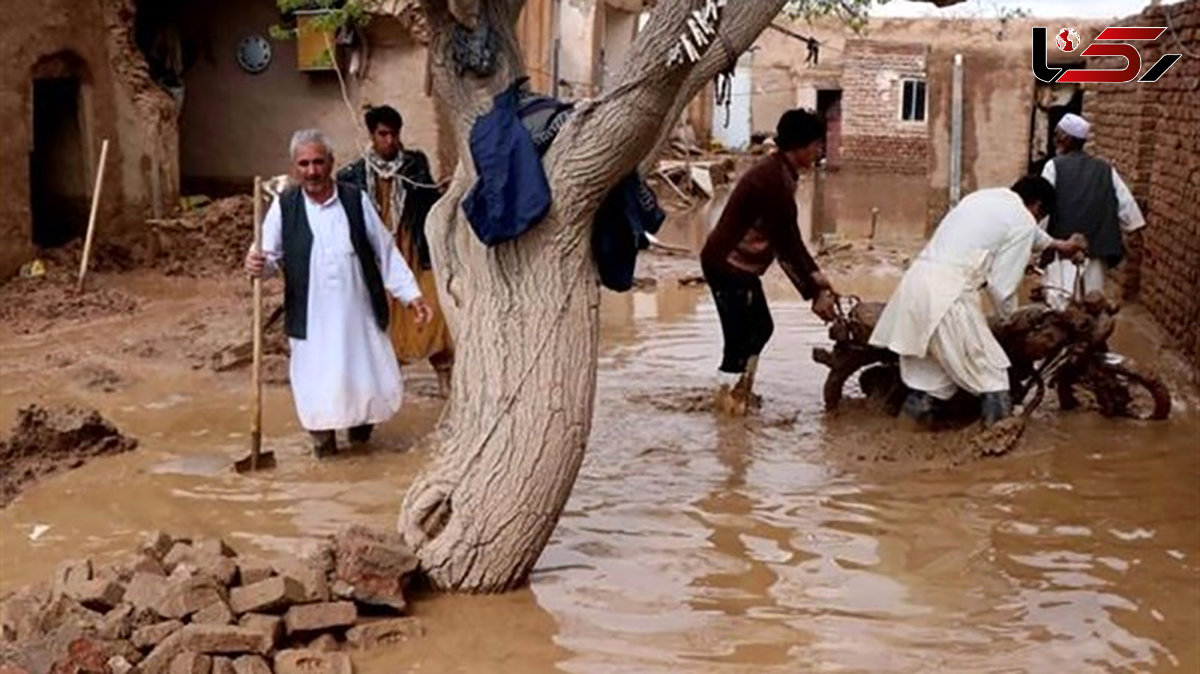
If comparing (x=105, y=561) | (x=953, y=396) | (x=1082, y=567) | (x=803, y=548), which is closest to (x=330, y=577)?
(x=105, y=561)

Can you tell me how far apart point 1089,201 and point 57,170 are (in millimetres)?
9270

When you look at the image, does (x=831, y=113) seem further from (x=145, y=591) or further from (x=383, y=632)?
(x=145, y=591)

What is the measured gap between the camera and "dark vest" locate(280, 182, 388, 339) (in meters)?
6.75

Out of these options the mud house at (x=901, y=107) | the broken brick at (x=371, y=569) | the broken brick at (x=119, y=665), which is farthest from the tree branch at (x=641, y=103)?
the mud house at (x=901, y=107)

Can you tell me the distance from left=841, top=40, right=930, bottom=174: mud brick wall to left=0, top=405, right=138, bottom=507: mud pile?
87.4 ft

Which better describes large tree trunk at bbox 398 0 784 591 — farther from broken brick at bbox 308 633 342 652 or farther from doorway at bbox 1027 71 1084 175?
doorway at bbox 1027 71 1084 175

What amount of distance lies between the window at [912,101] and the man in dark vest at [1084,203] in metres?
23.5

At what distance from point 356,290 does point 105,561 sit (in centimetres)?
186

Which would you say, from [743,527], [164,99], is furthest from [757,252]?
[164,99]

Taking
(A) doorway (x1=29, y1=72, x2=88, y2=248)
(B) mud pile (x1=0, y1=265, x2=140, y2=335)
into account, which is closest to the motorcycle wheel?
(B) mud pile (x1=0, y1=265, x2=140, y2=335)

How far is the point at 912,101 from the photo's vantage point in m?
32.4

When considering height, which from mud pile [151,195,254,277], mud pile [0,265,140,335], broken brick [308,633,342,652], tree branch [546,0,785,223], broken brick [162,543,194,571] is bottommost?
broken brick [308,633,342,652]

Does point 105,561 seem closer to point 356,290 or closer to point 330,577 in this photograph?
point 330,577

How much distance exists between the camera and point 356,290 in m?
6.93
